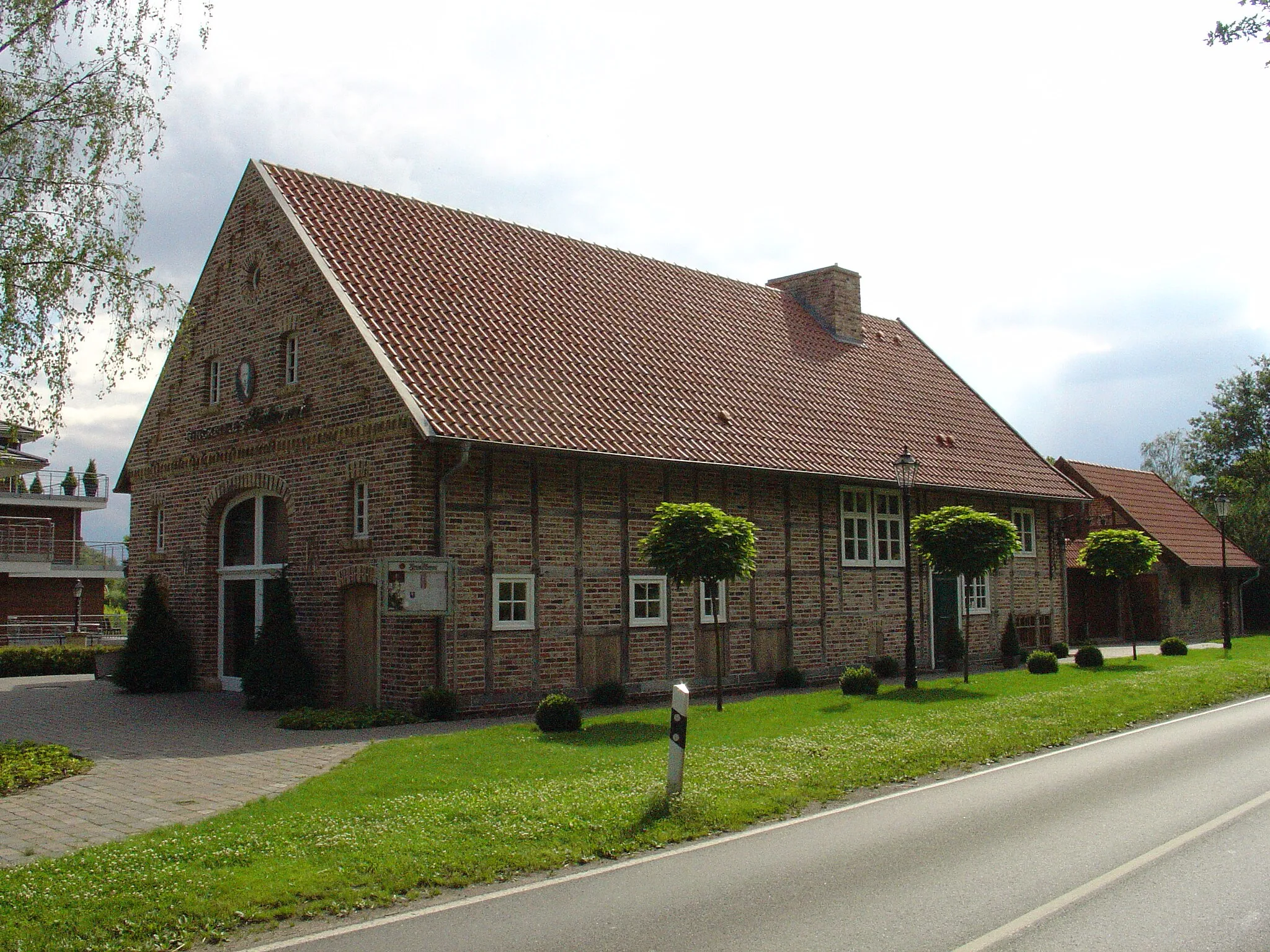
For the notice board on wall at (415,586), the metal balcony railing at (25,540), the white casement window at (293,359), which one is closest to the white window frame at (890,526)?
the notice board on wall at (415,586)

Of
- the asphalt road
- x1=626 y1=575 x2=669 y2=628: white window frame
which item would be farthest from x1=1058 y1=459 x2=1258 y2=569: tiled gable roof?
the asphalt road

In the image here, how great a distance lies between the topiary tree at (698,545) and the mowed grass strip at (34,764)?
26.0 feet

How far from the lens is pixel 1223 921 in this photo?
644 cm

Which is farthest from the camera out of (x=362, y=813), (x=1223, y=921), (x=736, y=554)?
(x=736, y=554)

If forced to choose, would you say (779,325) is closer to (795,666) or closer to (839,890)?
(795,666)

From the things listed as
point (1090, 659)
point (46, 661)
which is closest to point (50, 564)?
point (46, 661)

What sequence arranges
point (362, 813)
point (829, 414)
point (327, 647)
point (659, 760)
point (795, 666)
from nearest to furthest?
point (362, 813)
point (659, 760)
point (327, 647)
point (795, 666)
point (829, 414)

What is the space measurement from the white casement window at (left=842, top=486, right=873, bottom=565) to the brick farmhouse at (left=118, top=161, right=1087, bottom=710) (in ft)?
0.25

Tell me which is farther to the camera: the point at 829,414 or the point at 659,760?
the point at 829,414

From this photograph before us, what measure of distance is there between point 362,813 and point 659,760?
3794 millimetres

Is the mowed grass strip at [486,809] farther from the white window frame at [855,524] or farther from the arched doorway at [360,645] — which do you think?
the white window frame at [855,524]

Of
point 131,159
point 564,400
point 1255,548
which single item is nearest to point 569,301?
point 564,400

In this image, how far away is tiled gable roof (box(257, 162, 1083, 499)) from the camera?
18328 millimetres

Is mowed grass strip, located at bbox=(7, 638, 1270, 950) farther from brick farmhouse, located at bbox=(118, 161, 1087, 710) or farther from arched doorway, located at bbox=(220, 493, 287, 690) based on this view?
arched doorway, located at bbox=(220, 493, 287, 690)
